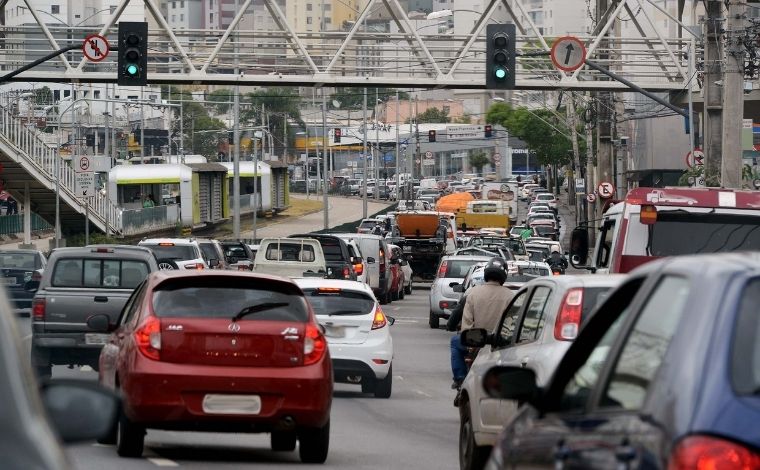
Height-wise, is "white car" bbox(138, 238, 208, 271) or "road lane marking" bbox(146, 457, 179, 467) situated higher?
"white car" bbox(138, 238, 208, 271)

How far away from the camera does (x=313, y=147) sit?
193500mm

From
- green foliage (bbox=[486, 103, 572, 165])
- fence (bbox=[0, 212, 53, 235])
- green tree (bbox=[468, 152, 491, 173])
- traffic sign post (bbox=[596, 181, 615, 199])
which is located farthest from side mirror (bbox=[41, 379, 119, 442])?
green tree (bbox=[468, 152, 491, 173])

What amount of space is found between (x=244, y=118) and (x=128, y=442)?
162m

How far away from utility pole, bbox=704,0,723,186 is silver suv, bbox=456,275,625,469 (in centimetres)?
2106

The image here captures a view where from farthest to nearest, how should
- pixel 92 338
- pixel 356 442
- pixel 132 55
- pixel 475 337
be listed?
1. pixel 132 55
2. pixel 92 338
3. pixel 356 442
4. pixel 475 337

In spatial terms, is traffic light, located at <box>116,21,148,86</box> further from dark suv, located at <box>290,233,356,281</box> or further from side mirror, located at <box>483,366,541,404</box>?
side mirror, located at <box>483,366,541,404</box>

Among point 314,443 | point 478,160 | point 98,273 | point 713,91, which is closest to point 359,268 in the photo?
point 713,91

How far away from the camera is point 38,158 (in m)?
55.8

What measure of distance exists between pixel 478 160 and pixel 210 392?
162m

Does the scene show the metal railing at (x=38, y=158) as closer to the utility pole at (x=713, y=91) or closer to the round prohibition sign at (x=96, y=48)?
the round prohibition sign at (x=96, y=48)

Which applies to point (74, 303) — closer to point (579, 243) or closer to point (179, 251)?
point (579, 243)

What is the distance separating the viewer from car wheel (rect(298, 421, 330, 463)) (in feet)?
42.0

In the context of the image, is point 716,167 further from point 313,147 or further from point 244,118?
point 313,147

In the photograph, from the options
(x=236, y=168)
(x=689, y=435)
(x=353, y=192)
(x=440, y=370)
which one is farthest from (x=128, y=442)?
(x=353, y=192)
